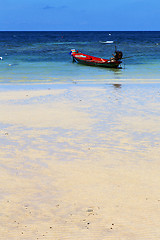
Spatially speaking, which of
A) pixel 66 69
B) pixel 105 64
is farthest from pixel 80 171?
pixel 105 64

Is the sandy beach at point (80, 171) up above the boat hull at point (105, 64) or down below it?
below

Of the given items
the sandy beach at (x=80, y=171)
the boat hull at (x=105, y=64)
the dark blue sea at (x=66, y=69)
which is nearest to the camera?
the sandy beach at (x=80, y=171)

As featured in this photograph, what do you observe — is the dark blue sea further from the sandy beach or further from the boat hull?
the sandy beach

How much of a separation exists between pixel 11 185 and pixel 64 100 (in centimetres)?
978

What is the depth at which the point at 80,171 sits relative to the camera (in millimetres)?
8375

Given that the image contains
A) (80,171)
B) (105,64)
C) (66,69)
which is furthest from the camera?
(105,64)

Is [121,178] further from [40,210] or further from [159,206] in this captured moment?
[40,210]

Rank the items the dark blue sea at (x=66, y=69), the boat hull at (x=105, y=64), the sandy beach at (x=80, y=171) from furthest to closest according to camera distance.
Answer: the boat hull at (x=105, y=64), the dark blue sea at (x=66, y=69), the sandy beach at (x=80, y=171)

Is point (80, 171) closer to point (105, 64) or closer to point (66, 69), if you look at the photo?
point (66, 69)

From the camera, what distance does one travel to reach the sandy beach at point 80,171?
603cm

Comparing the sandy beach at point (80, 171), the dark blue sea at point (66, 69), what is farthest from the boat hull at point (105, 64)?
the sandy beach at point (80, 171)

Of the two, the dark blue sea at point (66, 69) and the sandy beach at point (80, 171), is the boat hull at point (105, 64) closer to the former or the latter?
the dark blue sea at point (66, 69)

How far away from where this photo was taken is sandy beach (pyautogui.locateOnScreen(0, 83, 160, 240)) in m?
6.03

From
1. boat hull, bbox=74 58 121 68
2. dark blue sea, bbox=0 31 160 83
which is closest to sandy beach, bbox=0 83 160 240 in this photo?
dark blue sea, bbox=0 31 160 83
